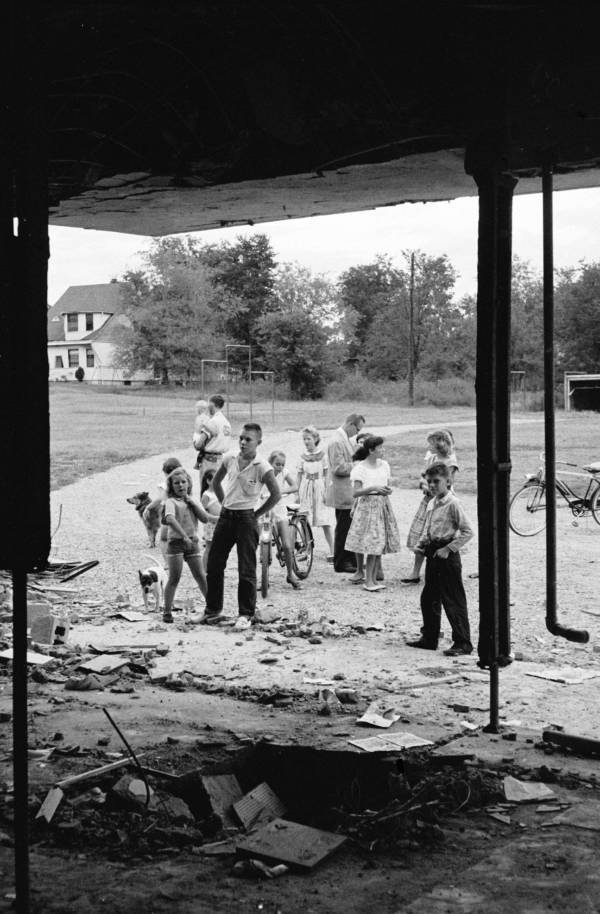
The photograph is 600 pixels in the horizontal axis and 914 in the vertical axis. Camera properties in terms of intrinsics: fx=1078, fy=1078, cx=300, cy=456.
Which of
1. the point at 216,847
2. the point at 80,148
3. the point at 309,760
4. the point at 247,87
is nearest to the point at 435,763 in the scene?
the point at 309,760

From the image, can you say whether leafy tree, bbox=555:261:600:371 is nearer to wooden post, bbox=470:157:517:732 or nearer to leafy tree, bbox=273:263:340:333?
leafy tree, bbox=273:263:340:333

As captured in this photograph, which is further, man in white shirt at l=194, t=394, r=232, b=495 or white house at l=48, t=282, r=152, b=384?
white house at l=48, t=282, r=152, b=384

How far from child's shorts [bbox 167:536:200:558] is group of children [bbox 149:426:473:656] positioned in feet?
0.03

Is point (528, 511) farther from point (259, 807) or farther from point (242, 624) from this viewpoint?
point (259, 807)

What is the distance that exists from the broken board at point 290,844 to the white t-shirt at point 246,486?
606 centimetres

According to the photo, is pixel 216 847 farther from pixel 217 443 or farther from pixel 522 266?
pixel 522 266

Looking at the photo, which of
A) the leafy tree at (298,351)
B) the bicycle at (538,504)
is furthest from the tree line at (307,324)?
the bicycle at (538,504)

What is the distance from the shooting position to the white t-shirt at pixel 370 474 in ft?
40.3

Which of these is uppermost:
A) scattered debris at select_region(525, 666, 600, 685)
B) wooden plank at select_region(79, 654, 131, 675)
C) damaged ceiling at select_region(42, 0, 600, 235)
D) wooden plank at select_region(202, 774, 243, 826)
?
damaged ceiling at select_region(42, 0, 600, 235)

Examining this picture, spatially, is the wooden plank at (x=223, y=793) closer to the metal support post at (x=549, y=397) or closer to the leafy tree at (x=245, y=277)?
the metal support post at (x=549, y=397)

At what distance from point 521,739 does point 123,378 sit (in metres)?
73.3

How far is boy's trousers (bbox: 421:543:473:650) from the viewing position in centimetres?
944

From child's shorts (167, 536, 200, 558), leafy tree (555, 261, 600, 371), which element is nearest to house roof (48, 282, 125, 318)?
leafy tree (555, 261, 600, 371)

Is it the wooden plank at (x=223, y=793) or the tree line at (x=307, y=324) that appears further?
the tree line at (x=307, y=324)
